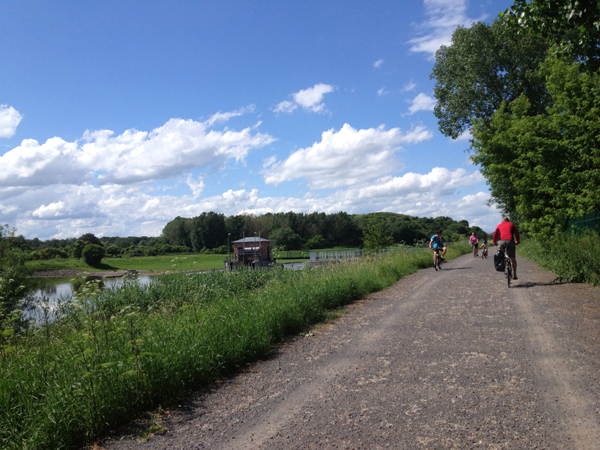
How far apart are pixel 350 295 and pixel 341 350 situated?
4.88 m

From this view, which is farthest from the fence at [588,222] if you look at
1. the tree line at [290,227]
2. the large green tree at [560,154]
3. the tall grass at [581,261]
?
the tree line at [290,227]

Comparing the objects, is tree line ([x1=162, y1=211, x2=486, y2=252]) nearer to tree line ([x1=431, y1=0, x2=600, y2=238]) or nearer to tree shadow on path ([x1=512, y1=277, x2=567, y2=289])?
tree line ([x1=431, y1=0, x2=600, y2=238])

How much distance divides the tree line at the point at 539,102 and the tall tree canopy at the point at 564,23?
2 cm

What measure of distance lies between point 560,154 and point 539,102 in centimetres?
1486

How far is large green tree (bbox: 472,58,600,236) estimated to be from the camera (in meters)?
15.7

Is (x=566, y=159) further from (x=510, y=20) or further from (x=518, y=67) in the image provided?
(x=518, y=67)

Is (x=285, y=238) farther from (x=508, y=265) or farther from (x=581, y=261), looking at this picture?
(x=581, y=261)

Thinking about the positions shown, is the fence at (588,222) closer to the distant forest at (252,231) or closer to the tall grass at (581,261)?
the tall grass at (581,261)

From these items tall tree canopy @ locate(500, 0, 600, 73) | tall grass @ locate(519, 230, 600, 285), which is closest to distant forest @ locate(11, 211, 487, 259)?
tall grass @ locate(519, 230, 600, 285)

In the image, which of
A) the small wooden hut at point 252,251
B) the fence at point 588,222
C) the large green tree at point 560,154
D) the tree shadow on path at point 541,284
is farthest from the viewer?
the small wooden hut at point 252,251

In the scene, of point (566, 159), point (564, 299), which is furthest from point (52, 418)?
point (566, 159)

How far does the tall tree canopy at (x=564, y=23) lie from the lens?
760cm

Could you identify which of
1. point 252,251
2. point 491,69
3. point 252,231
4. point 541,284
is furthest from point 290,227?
point 541,284

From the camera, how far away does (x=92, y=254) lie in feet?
242
